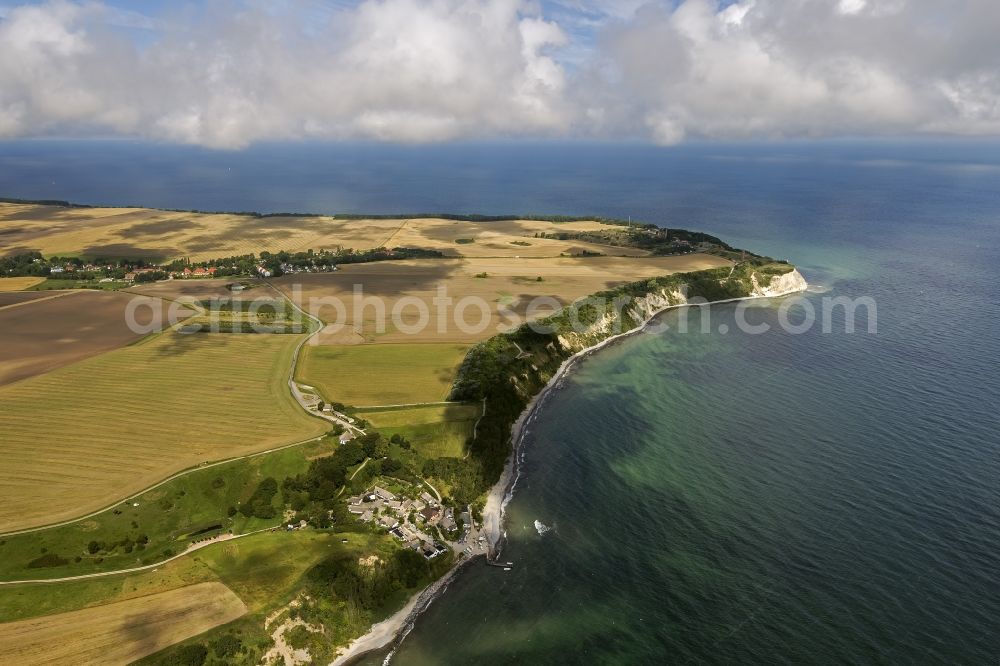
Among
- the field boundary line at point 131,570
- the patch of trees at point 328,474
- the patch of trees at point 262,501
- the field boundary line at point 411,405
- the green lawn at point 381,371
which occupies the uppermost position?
the green lawn at point 381,371

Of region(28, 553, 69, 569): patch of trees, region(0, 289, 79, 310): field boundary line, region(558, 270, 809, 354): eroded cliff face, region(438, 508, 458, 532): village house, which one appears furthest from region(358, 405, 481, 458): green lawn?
region(0, 289, 79, 310): field boundary line

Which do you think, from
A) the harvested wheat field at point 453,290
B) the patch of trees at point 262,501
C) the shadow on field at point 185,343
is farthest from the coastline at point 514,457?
the shadow on field at point 185,343

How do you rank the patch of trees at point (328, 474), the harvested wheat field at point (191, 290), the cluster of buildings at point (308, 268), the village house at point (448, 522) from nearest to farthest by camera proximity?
the village house at point (448, 522)
the patch of trees at point (328, 474)
the harvested wheat field at point (191, 290)
the cluster of buildings at point (308, 268)

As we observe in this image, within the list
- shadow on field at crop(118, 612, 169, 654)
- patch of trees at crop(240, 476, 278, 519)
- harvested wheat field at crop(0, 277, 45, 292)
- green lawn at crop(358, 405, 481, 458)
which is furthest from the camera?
harvested wheat field at crop(0, 277, 45, 292)

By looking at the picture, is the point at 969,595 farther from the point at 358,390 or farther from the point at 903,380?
the point at 358,390

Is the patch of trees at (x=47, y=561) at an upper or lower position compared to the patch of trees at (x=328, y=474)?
lower

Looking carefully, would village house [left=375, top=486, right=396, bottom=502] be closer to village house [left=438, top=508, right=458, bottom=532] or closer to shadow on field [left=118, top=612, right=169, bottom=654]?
village house [left=438, top=508, right=458, bottom=532]

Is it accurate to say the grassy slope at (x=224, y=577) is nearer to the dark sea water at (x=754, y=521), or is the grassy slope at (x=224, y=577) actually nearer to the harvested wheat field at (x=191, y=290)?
the dark sea water at (x=754, y=521)
